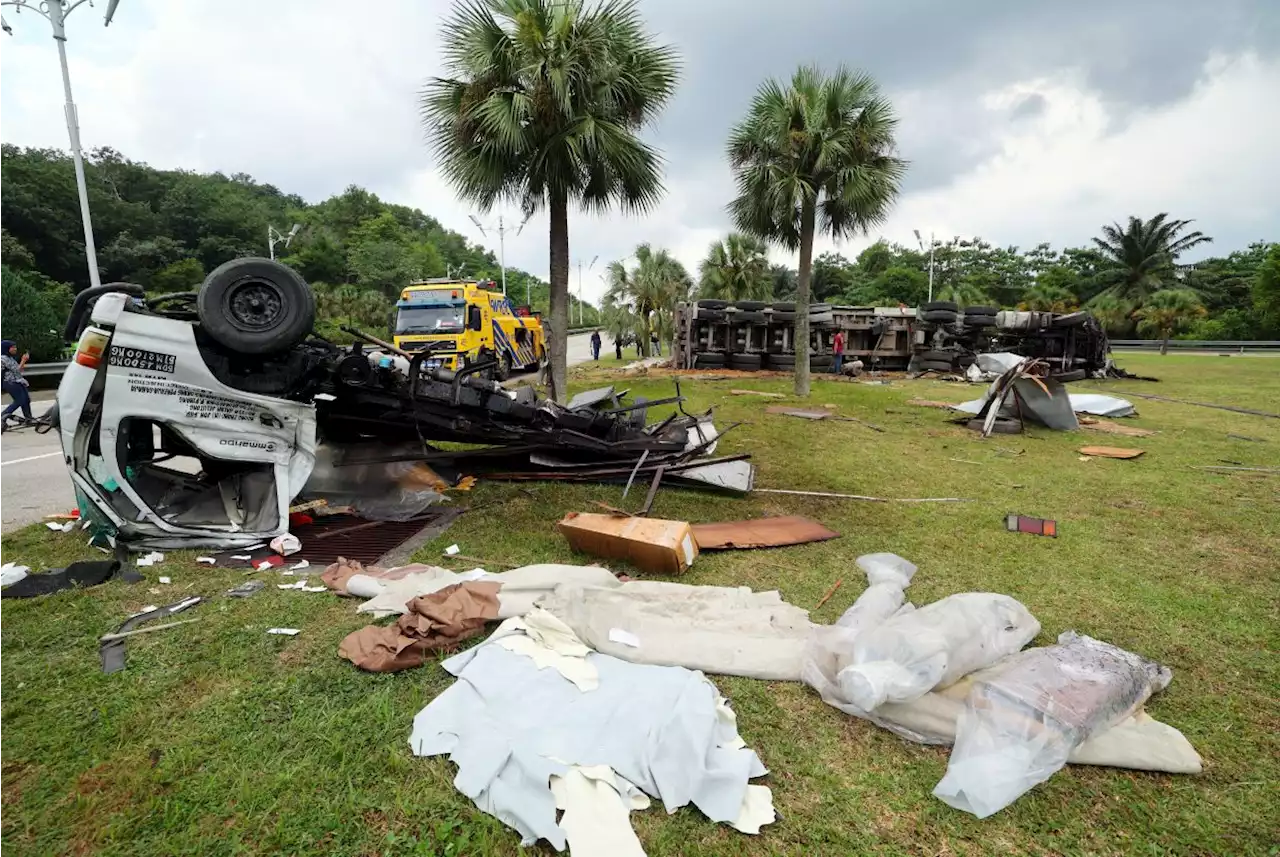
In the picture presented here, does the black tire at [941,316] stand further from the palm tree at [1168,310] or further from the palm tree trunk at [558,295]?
the palm tree at [1168,310]

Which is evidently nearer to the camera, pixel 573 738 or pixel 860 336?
pixel 573 738

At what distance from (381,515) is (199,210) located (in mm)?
60827

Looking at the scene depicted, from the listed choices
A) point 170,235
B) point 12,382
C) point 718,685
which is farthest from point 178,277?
point 718,685

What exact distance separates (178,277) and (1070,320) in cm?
5002

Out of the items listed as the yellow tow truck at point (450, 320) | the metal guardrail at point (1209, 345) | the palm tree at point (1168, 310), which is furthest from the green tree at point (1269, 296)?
the yellow tow truck at point (450, 320)

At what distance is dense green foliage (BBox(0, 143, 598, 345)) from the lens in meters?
36.3

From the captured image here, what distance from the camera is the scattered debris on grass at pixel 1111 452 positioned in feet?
25.3

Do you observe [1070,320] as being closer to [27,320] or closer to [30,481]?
[30,481]

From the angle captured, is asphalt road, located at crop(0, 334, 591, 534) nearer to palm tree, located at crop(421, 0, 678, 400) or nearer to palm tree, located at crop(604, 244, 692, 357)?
palm tree, located at crop(421, 0, 678, 400)

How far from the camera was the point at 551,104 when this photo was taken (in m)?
8.01

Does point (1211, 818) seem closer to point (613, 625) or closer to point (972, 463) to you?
point (613, 625)

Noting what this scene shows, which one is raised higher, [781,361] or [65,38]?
[65,38]

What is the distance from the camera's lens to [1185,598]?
369 centimetres

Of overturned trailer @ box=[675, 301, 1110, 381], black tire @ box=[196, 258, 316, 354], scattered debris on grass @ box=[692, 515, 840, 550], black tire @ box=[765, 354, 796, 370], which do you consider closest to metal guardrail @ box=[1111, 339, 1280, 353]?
overturned trailer @ box=[675, 301, 1110, 381]
